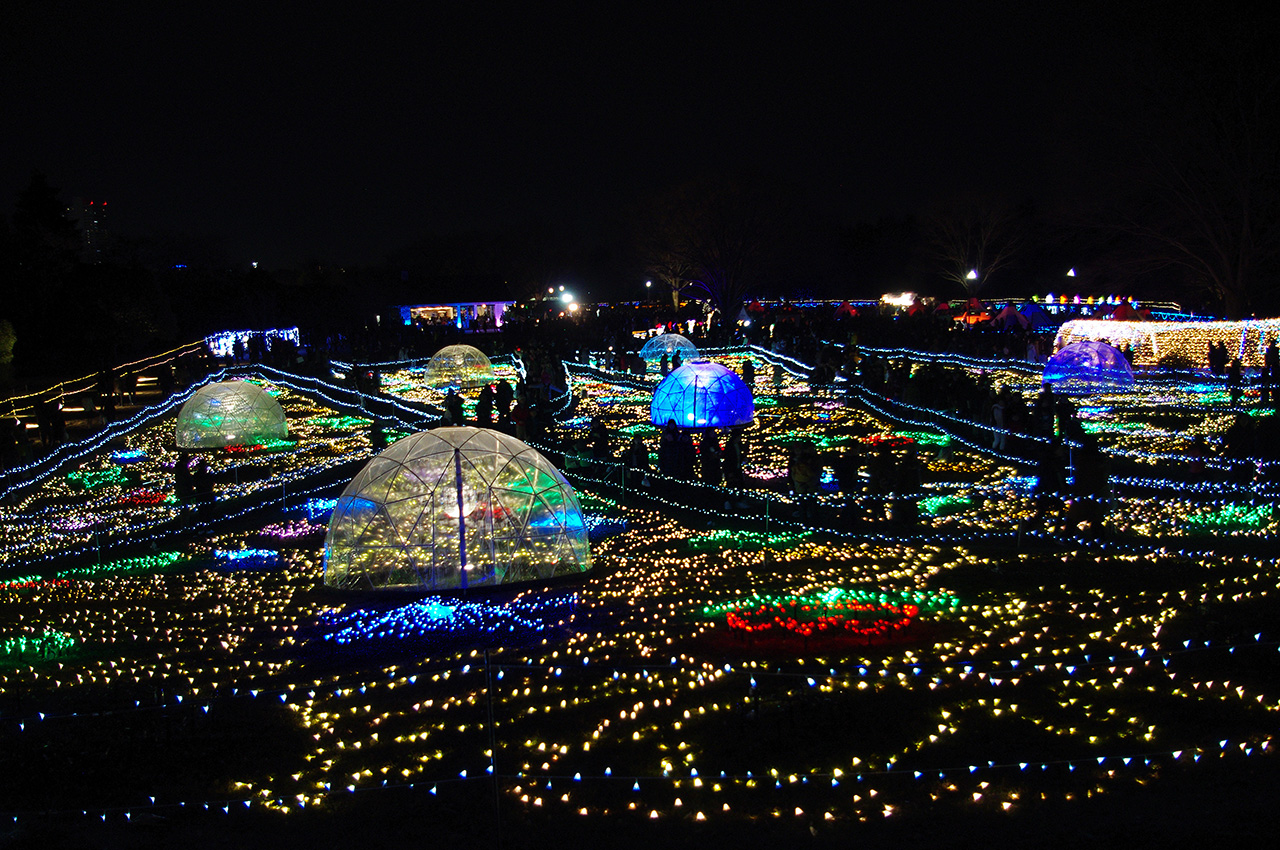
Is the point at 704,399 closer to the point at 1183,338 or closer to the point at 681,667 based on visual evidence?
the point at 681,667

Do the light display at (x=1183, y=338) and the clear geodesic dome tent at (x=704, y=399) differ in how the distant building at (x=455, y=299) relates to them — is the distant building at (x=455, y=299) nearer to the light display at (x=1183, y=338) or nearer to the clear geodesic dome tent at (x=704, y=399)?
the light display at (x=1183, y=338)

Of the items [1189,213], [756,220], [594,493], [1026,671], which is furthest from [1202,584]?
[756,220]

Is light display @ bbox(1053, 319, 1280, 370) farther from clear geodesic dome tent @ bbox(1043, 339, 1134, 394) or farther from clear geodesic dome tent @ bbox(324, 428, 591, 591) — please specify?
clear geodesic dome tent @ bbox(324, 428, 591, 591)

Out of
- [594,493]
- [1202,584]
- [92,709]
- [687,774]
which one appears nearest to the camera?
[687,774]

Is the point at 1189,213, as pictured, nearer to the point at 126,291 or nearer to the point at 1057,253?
the point at 1057,253

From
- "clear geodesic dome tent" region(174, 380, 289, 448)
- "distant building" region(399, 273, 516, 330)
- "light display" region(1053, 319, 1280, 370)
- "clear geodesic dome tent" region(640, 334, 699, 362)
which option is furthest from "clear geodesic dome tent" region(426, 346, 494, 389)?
"distant building" region(399, 273, 516, 330)

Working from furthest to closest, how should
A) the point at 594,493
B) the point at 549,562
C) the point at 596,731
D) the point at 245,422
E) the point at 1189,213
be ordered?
the point at 1189,213 < the point at 245,422 < the point at 594,493 < the point at 549,562 < the point at 596,731

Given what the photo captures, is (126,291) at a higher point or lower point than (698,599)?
higher
